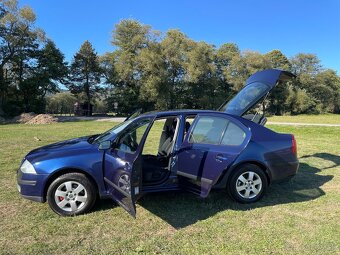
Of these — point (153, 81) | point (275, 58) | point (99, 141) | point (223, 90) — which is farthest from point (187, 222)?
point (275, 58)

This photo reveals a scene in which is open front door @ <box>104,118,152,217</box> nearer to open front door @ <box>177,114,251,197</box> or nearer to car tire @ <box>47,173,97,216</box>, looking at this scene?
car tire @ <box>47,173,97,216</box>

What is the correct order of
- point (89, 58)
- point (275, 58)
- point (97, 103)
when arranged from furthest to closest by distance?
point (275, 58), point (97, 103), point (89, 58)

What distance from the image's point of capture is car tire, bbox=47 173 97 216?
4.84 metres

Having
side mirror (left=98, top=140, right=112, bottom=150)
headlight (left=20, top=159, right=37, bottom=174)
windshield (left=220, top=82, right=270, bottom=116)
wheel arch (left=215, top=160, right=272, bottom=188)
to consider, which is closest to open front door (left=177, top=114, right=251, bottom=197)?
wheel arch (left=215, top=160, right=272, bottom=188)

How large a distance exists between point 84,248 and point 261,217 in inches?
96.7

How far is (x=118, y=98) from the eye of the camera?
47.5 m

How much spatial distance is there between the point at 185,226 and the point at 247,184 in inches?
56.6

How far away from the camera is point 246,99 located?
6.93m

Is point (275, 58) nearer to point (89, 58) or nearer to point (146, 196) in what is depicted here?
point (89, 58)

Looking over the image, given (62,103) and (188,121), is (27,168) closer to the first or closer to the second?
(188,121)

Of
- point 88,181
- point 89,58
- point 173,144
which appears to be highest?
point 89,58

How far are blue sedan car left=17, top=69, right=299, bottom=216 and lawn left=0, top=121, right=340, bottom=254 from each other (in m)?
0.32

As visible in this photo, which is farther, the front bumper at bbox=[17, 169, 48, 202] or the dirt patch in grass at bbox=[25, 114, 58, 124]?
the dirt patch in grass at bbox=[25, 114, 58, 124]

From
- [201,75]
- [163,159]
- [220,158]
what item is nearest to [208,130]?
[220,158]
